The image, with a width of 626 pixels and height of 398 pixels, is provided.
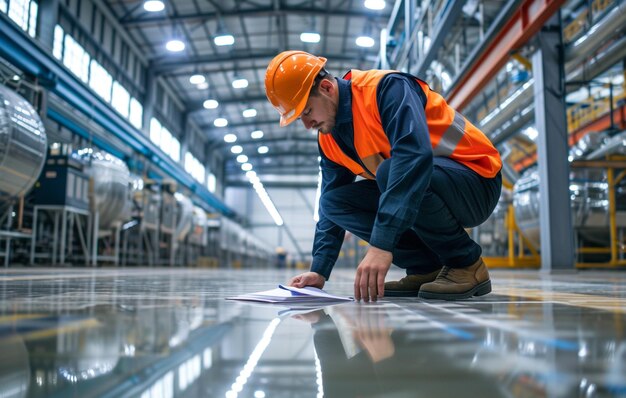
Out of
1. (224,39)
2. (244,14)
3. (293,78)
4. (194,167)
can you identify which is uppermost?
(244,14)

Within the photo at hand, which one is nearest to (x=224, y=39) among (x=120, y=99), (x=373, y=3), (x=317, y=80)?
(x=120, y=99)

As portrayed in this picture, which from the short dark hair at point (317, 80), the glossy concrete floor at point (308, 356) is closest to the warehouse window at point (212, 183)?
the short dark hair at point (317, 80)

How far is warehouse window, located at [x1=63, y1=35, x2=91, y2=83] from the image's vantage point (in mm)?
10375

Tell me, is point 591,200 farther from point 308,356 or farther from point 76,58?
point 76,58

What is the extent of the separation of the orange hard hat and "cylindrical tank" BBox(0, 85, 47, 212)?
186 inches

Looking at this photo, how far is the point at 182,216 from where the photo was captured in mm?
14438

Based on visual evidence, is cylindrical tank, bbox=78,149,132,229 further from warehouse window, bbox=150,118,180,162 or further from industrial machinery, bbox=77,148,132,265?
warehouse window, bbox=150,118,180,162

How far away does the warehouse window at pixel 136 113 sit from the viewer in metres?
13.9

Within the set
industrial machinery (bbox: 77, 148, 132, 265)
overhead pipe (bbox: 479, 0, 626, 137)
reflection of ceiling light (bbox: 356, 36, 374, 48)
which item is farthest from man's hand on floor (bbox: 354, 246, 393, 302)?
reflection of ceiling light (bbox: 356, 36, 374, 48)

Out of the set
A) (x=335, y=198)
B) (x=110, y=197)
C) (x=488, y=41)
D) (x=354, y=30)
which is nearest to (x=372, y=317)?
(x=335, y=198)

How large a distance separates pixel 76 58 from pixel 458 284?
11.3 m

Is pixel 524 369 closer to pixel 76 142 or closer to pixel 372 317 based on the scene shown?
pixel 372 317

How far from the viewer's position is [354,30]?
45.5 feet

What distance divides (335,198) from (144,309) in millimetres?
1057
